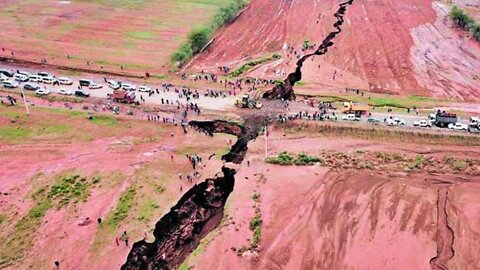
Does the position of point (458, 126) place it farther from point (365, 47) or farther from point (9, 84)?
point (9, 84)

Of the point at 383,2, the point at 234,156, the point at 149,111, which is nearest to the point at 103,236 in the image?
the point at 234,156

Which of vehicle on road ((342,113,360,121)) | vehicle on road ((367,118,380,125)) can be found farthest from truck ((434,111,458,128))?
vehicle on road ((342,113,360,121))

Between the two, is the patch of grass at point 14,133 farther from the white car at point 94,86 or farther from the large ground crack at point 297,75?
the large ground crack at point 297,75

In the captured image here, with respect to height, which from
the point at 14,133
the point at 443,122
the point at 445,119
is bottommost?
the point at 14,133

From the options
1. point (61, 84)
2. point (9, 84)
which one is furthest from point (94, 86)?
point (9, 84)

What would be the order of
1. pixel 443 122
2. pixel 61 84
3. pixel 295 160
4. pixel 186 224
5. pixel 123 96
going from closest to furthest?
pixel 186 224
pixel 295 160
pixel 443 122
pixel 123 96
pixel 61 84
